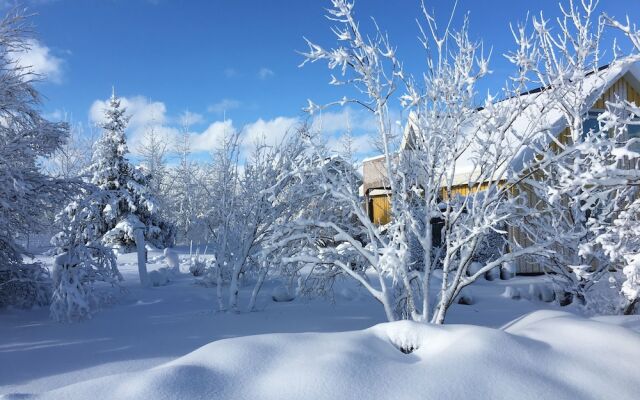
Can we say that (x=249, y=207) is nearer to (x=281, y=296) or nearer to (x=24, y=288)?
(x=281, y=296)

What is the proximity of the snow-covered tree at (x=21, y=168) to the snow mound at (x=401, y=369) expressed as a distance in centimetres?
645

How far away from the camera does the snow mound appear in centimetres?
289

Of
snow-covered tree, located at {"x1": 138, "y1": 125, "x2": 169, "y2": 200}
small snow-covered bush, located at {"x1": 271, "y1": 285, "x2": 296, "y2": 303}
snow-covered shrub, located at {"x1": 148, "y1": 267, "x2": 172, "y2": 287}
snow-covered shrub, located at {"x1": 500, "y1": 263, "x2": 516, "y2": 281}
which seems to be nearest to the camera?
small snow-covered bush, located at {"x1": 271, "y1": 285, "x2": 296, "y2": 303}

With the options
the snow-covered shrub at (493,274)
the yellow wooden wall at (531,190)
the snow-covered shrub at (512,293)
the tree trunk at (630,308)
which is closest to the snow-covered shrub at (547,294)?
the snow-covered shrub at (512,293)

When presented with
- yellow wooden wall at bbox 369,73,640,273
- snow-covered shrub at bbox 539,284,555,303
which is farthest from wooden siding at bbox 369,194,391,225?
snow-covered shrub at bbox 539,284,555,303

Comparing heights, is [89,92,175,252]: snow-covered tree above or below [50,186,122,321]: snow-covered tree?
above

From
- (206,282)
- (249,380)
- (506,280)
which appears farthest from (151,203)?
(249,380)

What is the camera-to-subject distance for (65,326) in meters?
7.66

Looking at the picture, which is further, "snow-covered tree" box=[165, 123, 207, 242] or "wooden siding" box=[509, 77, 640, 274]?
"snow-covered tree" box=[165, 123, 207, 242]

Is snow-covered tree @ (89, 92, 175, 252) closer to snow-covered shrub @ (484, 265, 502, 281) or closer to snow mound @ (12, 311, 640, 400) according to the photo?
snow-covered shrub @ (484, 265, 502, 281)

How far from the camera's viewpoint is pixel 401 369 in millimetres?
3158

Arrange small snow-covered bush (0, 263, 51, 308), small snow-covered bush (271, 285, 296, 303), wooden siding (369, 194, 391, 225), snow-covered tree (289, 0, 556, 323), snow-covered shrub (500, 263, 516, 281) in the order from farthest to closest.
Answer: wooden siding (369, 194, 391, 225) → snow-covered shrub (500, 263, 516, 281) → small snow-covered bush (271, 285, 296, 303) → small snow-covered bush (0, 263, 51, 308) → snow-covered tree (289, 0, 556, 323)

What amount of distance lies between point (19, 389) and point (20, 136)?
513 cm

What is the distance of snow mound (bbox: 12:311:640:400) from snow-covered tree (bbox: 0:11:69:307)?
21.2 ft
